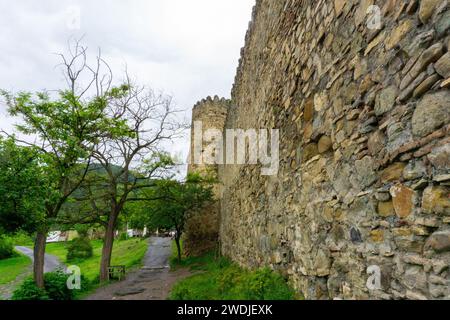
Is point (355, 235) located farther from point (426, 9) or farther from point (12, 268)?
point (12, 268)

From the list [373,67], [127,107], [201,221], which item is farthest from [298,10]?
[201,221]

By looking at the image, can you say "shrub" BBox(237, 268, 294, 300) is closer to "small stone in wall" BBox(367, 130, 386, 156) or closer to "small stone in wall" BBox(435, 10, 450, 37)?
"small stone in wall" BBox(367, 130, 386, 156)

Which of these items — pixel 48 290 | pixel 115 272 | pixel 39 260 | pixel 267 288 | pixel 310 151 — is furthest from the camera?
pixel 115 272

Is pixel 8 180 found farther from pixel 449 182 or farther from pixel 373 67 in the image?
pixel 449 182

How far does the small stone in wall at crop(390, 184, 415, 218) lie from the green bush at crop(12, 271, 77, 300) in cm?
933

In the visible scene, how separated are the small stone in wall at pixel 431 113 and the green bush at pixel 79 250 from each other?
30.1 meters

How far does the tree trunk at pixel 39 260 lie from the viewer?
31.1 ft

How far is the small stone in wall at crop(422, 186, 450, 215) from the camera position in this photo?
181 centimetres

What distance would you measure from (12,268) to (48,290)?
19.8 m

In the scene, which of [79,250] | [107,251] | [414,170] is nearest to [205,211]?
[107,251]

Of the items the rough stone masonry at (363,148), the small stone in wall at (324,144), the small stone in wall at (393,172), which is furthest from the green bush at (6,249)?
the small stone in wall at (393,172)

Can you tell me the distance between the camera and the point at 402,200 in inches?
85.5

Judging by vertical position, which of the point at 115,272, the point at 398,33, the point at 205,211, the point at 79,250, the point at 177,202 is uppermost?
the point at 398,33

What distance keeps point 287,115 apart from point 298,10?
145cm
